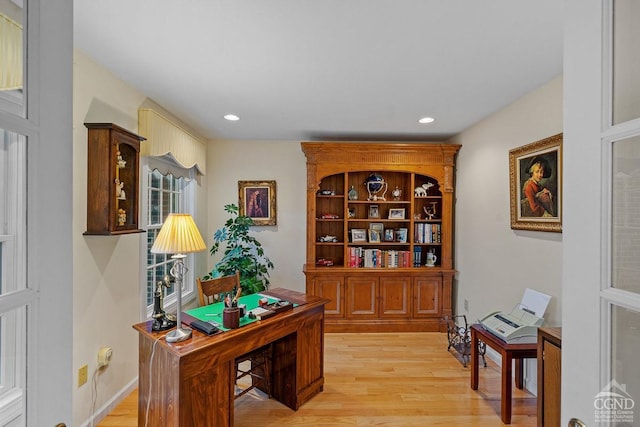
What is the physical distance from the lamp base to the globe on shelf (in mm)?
2917

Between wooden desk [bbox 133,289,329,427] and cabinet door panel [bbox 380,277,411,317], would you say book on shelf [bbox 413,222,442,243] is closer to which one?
cabinet door panel [bbox 380,277,411,317]

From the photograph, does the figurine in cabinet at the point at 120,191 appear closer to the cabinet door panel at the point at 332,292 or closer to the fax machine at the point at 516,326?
the cabinet door panel at the point at 332,292

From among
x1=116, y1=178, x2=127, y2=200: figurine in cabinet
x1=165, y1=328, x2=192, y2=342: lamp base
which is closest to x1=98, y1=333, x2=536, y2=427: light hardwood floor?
x1=165, y1=328, x2=192, y2=342: lamp base

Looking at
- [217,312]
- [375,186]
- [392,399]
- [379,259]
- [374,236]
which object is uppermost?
[375,186]

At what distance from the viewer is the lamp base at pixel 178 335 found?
1.66m

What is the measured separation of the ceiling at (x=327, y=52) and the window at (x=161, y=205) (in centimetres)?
67

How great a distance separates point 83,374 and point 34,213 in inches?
79.7

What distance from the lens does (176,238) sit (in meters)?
1.75

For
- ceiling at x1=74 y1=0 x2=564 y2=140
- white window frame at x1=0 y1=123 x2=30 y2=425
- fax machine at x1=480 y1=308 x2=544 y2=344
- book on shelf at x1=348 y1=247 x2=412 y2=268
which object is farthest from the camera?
book on shelf at x1=348 y1=247 x2=412 y2=268

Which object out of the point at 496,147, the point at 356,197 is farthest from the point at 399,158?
the point at 496,147

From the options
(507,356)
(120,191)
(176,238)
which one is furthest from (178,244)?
(507,356)

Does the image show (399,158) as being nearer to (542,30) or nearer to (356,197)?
(356,197)

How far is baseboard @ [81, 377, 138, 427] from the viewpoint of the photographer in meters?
2.05

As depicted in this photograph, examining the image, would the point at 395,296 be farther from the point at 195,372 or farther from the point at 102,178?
the point at 102,178
